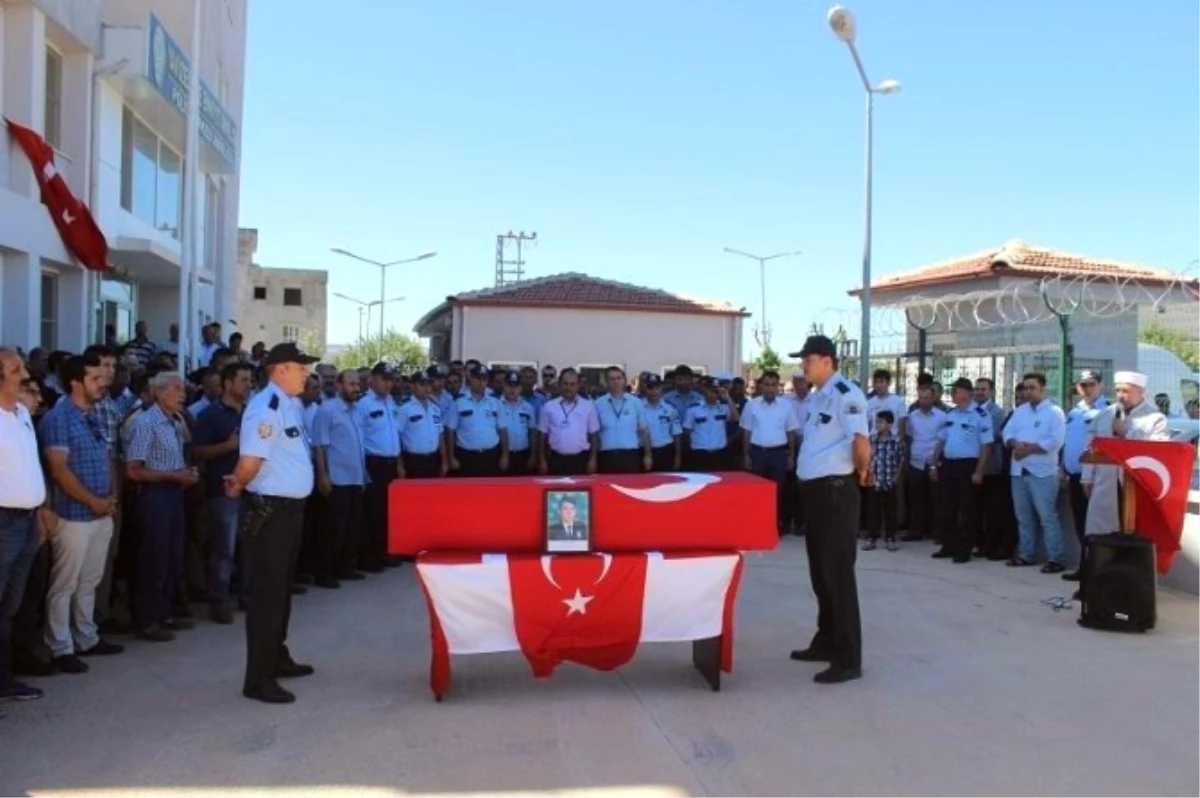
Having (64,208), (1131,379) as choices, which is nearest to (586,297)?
(64,208)

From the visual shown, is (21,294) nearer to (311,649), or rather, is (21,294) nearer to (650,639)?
A: (311,649)

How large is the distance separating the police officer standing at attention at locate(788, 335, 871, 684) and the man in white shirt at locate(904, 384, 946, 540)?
5.17 metres

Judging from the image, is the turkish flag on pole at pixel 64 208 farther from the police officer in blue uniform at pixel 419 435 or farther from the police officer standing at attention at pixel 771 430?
the police officer standing at attention at pixel 771 430

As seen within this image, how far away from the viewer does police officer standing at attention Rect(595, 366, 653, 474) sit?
10797 millimetres

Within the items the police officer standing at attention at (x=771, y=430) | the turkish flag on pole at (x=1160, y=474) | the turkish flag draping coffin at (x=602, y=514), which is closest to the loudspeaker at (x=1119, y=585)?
the turkish flag on pole at (x=1160, y=474)

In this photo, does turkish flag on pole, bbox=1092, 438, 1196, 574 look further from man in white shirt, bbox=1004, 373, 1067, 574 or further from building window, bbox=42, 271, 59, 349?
building window, bbox=42, 271, 59, 349

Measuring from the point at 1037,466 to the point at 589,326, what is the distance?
82.1ft

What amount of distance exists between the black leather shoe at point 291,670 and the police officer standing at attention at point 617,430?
543 cm

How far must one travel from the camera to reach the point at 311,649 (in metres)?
6.21

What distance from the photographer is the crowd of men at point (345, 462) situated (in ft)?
17.2

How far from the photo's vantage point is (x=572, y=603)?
5.14 m

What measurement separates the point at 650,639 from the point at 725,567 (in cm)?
55

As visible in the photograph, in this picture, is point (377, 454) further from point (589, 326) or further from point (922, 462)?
point (589, 326)

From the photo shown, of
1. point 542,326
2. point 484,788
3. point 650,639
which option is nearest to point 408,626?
point 650,639
